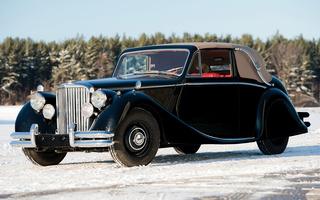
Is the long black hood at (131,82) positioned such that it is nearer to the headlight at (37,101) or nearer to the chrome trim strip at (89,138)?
the headlight at (37,101)

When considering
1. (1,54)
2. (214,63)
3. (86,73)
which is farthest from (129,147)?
(1,54)

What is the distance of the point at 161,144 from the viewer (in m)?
7.67

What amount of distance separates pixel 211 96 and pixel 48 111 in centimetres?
268

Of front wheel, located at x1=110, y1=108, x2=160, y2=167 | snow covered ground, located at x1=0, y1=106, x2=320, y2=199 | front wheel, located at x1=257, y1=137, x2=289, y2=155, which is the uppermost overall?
front wheel, located at x1=110, y1=108, x2=160, y2=167

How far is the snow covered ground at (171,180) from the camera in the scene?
5020 millimetres

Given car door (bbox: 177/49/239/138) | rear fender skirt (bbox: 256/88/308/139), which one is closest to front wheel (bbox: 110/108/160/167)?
car door (bbox: 177/49/239/138)

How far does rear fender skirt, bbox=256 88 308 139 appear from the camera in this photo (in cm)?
895

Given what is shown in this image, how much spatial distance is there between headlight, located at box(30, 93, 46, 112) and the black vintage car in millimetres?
15

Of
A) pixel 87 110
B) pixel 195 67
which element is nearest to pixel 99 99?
pixel 87 110

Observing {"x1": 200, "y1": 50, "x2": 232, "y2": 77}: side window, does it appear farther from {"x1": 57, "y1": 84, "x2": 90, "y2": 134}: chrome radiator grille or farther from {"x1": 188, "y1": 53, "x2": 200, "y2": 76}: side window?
{"x1": 57, "y1": 84, "x2": 90, "y2": 134}: chrome radiator grille

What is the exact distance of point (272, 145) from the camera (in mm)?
9359

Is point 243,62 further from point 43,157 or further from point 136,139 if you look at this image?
point 43,157

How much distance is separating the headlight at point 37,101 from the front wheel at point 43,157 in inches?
26.7

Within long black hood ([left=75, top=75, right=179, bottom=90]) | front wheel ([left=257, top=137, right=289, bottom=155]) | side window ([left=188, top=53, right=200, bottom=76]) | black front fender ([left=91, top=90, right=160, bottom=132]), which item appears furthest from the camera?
front wheel ([left=257, top=137, right=289, bottom=155])
